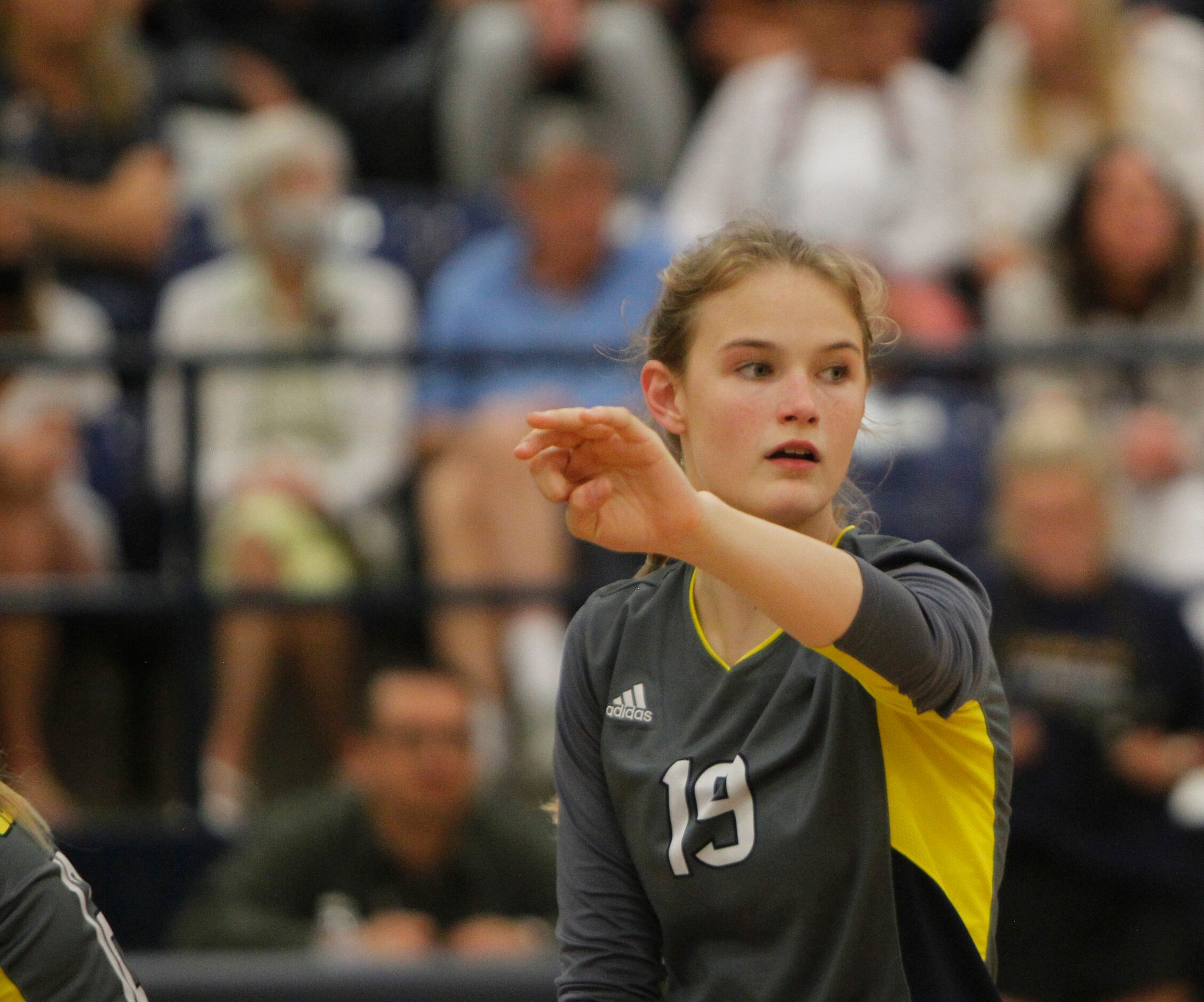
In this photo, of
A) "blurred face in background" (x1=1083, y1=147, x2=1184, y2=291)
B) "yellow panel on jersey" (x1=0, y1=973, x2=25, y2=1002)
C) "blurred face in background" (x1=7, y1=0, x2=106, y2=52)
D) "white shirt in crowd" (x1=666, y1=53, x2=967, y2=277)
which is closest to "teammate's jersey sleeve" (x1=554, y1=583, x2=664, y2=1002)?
"yellow panel on jersey" (x1=0, y1=973, x2=25, y2=1002)

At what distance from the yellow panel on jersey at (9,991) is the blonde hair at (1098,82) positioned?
4580 mm

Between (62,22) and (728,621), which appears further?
(62,22)

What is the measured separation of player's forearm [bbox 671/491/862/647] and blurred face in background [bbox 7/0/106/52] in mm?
4708

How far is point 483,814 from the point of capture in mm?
4609

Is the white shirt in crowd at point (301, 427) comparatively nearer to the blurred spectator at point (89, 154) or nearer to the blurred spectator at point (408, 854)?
the blurred spectator at point (408, 854)

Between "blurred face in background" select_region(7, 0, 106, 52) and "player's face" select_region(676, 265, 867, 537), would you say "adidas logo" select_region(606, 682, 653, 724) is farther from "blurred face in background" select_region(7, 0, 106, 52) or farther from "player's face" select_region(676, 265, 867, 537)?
"blurred face in background" select_region(7, 0, 106, 52)

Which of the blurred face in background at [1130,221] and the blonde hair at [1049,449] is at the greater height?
the blurred face in background at [1130,221]

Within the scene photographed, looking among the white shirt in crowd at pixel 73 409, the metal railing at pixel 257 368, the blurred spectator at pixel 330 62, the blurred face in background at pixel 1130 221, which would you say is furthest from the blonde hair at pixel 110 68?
the blurred face in background at pixel 1130 221

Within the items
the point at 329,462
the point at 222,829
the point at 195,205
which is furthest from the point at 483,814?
the point at 195,205

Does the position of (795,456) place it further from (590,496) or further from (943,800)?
(943,800)

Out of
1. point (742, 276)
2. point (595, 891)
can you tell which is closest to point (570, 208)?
point (742, 276)

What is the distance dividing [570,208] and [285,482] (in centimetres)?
122

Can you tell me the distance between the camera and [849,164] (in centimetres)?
574

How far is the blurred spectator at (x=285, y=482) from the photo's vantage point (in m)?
4.79
